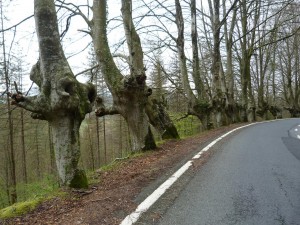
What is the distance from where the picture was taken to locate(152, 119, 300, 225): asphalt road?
3604 millimetres

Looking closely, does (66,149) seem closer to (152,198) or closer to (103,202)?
(103,202)

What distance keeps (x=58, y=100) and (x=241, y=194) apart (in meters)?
3.25

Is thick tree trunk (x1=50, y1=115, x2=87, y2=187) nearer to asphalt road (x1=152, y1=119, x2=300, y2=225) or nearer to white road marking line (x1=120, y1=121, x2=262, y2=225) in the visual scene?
white road marking line (x1=120, y1=121, x2=262, y2=225)

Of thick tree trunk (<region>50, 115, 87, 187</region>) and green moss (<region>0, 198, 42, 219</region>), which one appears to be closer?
green moss (<region>0, 198, 42, 219</region>)

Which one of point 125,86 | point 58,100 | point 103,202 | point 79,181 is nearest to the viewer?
point 103,202

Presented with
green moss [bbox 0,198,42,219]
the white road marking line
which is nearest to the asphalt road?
the white road marking line

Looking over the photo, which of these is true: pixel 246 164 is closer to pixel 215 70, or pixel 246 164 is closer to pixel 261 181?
pixel 261 181

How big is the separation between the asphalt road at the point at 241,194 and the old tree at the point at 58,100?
2.00 meters

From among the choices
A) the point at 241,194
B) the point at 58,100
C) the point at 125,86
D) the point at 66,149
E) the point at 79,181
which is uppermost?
the point at 125,86

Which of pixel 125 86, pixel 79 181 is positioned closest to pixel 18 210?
pixel 79 181

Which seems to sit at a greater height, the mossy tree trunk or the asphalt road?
the mossy tree trunk

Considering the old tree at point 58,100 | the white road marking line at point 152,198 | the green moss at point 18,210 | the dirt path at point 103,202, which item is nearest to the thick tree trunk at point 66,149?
the old tree at point 58,100

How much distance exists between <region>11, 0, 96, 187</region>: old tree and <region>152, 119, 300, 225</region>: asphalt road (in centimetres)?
200

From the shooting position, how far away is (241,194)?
450 cm
